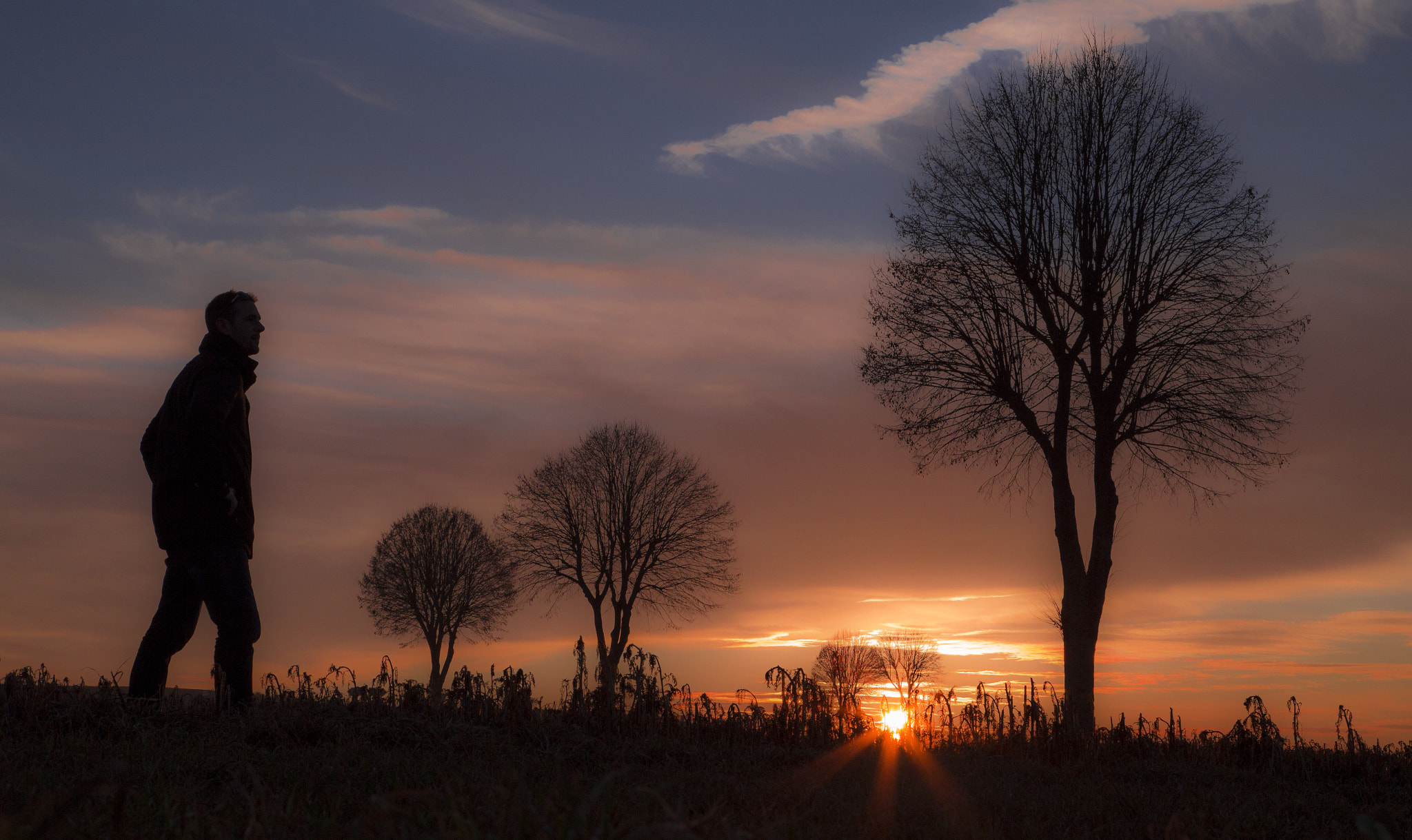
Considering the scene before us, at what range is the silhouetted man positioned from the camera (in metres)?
5.72

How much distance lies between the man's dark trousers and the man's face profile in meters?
1.25

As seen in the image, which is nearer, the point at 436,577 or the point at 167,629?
the point at 167,629

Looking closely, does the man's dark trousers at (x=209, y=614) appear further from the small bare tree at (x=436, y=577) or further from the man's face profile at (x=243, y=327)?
the small bare tree at (x=436, y=577)

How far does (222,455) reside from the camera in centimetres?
581

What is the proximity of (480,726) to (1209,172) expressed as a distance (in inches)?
539

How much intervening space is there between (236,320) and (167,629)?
77.0 inches

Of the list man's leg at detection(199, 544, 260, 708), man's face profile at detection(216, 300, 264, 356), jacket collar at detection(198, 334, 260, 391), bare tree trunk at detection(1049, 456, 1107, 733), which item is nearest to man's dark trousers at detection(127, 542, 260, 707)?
man's leg at detection(199, 544, 260, 708)

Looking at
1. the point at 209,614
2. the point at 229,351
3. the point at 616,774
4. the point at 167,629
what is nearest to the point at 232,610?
the point at 209,614

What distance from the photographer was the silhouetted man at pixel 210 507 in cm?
572

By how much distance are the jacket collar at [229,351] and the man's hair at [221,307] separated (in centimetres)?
8

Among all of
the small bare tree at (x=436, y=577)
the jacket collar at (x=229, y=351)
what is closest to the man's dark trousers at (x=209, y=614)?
the jacket collar at (x=229, y=351)

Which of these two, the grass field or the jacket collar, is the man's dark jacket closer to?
the jacket collar

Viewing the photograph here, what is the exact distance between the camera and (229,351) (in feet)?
19.7

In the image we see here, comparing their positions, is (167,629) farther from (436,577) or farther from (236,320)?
(436,577)
